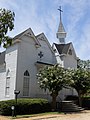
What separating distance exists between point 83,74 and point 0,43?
1644 cm

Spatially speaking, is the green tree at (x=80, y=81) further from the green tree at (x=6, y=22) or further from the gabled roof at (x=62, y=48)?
the green tree at (x=6, y=22)

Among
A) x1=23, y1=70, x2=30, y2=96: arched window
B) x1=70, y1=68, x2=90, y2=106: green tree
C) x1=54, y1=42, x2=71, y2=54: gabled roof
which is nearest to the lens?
x1=23, y1=70, x2=30, y2=96: arched window

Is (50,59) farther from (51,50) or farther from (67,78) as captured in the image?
(67,78)

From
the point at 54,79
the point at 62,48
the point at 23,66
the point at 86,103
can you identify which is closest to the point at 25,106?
the point at 54,79

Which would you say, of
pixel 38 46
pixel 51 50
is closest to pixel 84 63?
pixel 51 50

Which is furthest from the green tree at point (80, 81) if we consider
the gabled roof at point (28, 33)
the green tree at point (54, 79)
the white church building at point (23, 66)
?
the gabled roof at point (28, 33)

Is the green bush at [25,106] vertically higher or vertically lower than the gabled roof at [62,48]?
lower

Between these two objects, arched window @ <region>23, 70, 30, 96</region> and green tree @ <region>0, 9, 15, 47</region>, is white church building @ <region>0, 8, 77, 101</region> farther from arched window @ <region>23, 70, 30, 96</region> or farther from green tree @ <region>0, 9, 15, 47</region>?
green tree @ <region>0, 9, 15, 47</region>

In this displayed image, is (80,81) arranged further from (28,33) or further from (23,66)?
(28,33)

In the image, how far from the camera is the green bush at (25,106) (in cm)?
2075

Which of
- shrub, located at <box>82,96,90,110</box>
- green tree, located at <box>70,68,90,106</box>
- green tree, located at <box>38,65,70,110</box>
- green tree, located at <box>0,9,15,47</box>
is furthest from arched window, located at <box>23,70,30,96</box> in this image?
green tree, located at <box>0,9,15,47</box>

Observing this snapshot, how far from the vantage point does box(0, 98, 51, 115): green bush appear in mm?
20750

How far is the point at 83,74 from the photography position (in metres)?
28.5

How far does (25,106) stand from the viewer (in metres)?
21.8
